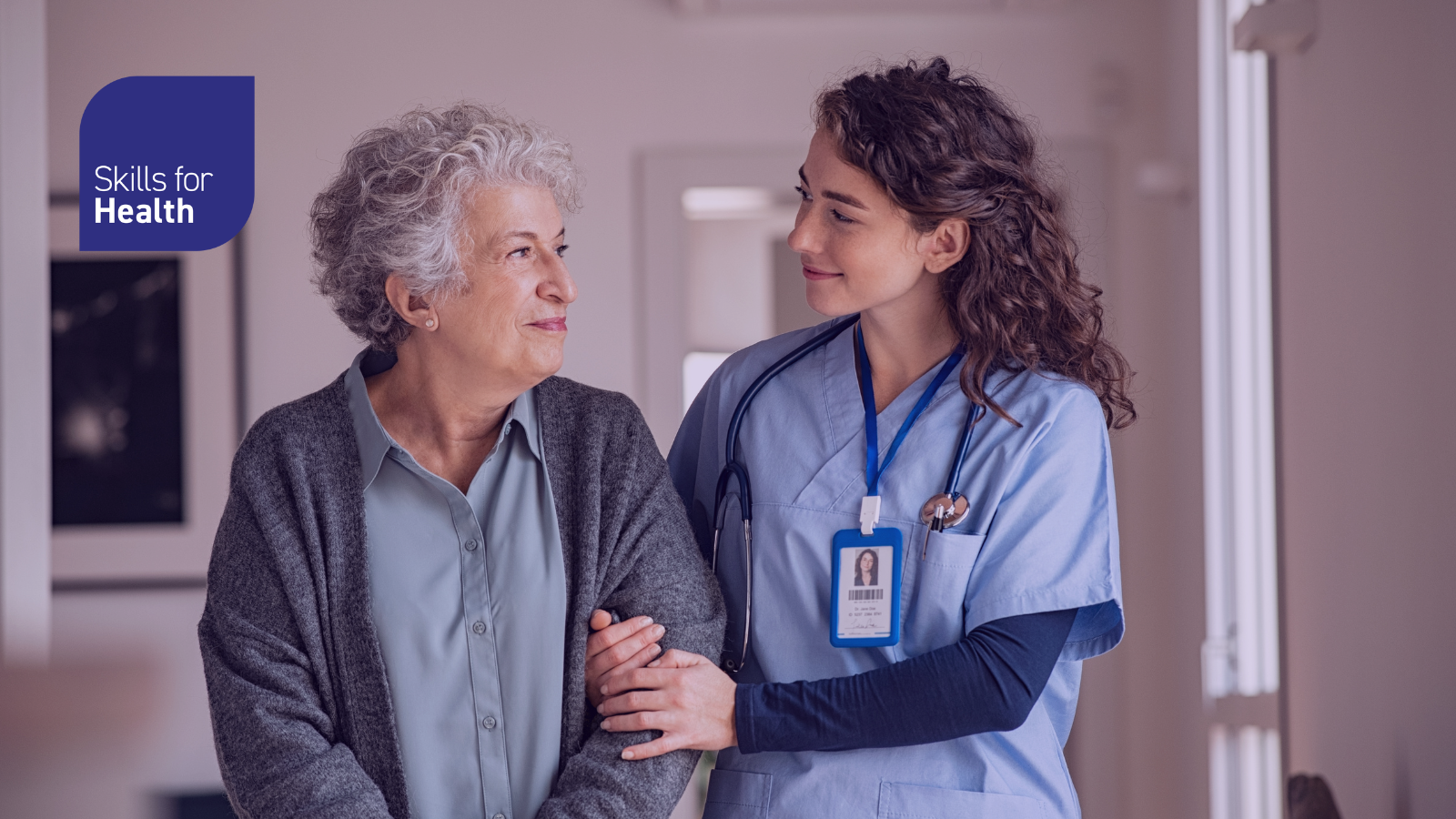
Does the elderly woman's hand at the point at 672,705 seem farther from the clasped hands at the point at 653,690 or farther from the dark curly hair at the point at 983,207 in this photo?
the dark curly hair at the point at 983,207

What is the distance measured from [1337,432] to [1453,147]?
1.90 ft

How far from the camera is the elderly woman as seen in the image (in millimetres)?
1283

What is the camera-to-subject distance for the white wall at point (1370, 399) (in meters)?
1.49

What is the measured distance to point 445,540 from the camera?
137cm

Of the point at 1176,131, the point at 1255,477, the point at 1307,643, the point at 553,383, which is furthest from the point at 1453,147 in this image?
the point at 1176,131

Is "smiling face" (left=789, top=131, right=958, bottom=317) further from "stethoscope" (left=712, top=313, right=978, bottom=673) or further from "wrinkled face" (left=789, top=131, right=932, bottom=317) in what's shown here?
"stethoscope" (left=712, top=313, right=978, bottom=673)

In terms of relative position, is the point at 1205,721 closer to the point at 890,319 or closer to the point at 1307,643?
the point at 1307,643

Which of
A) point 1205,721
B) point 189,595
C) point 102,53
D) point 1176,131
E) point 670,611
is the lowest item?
point 1205,721

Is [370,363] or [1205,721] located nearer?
[370,363]

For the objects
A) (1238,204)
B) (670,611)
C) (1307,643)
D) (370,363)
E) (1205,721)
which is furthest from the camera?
(1205,721)

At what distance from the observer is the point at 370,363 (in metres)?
1.50

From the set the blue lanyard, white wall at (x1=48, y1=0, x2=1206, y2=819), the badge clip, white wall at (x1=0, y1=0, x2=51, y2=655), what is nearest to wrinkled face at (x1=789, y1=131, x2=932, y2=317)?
the blue lanyard

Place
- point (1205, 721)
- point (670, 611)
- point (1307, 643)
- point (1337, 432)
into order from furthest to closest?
point (1205, 721)
point (1307, 643)
point (1337, 432)
point (670, 611)

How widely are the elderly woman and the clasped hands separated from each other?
0.8 inches
